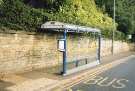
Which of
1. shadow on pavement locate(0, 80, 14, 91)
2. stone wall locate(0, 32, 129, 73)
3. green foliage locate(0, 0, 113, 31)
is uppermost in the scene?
green foliage locate(0, 0, 113, 31)

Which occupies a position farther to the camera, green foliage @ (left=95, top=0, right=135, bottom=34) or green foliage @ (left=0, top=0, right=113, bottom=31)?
green foliage @ (left=95, top=0, right=135, bottom=34)

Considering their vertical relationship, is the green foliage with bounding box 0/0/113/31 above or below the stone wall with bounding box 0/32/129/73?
above

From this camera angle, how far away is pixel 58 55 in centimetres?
2186

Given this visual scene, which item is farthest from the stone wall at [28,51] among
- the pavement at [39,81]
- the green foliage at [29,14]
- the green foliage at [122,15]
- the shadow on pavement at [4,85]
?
the green foliage at [122,15]

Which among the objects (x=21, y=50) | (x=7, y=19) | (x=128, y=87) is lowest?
(x=128, y=87)

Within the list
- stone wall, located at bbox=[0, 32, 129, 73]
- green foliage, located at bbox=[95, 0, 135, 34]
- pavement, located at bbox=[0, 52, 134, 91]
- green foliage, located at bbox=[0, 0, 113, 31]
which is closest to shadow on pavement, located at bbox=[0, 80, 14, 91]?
pavement, located at bbox=[0, 52, 134, 91]

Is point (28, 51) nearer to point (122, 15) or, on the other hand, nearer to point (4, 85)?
point (4, 85)

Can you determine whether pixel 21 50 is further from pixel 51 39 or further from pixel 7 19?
pixel 51 39

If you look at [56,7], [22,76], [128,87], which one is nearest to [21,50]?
[22,76]

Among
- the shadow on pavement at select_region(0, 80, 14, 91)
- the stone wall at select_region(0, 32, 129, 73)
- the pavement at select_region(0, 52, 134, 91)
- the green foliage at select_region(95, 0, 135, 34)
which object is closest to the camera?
the shadow on pavement at select_region(0, 80, 14, 91)

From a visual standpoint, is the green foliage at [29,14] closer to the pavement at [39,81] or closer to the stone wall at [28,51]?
the stone wall at [28,51]

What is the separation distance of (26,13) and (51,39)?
2.40 meters

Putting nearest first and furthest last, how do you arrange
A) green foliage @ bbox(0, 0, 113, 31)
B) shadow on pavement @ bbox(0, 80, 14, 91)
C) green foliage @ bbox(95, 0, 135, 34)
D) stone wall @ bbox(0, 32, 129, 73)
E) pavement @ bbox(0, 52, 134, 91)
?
shadow on pavement @ bbox(0, 80, 14, 91), pavement @ bbox(0, 52, 134, 91), stone wall @ bbox(0, 32, 129, 73), green foliage @ bbox(0, 0, 113, 31), green foliage @ bbox(95, 0, 135, 34)

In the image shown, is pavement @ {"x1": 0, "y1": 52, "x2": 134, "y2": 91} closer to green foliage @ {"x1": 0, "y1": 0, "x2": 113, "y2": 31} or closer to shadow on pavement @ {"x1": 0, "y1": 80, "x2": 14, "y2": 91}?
shadow on pavement @ {"x1": 0, "y1": 80, "x2": 14, "y2": 91}
